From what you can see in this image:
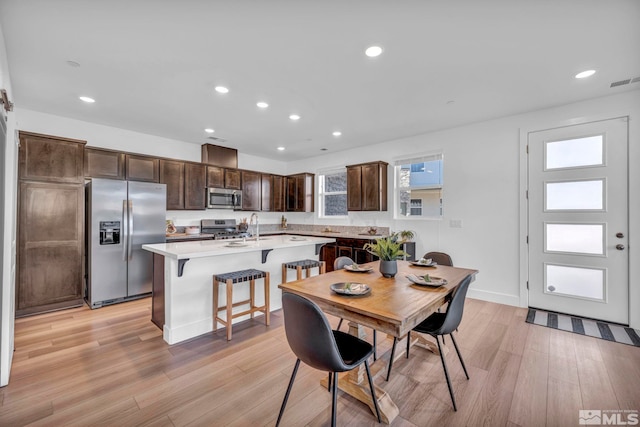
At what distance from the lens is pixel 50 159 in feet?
11.6

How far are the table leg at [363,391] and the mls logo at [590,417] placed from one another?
1.16 metres

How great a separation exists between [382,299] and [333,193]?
4807mm

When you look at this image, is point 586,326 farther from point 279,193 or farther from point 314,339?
point 279,193

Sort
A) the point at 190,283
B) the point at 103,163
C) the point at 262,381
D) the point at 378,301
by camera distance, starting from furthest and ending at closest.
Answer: the point at 103,163 → the point at 190,283 → the point at 262,381 → the point at 378,301

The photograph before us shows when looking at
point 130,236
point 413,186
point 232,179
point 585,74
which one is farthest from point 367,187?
point 130,236

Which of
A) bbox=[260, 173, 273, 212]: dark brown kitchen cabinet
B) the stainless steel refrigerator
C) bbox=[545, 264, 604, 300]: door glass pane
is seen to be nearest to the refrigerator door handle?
the stainless steel refrigerator

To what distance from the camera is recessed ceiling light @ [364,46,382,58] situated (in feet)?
7.58

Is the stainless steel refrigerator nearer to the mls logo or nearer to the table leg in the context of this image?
the table leg

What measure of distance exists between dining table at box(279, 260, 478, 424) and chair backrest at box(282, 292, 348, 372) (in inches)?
10.3

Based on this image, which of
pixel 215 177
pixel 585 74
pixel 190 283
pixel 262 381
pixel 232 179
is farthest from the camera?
pixel 232 179

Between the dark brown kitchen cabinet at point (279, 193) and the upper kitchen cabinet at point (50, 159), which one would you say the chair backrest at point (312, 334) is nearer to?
the upper kitchen cabinet at point (50, 159)

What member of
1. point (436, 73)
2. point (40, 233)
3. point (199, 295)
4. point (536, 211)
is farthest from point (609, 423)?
point (40, 233)

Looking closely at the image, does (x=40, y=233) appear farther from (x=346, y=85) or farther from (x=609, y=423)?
(x=609, y=423)

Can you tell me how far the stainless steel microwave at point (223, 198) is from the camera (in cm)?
538
